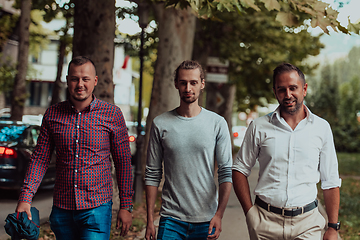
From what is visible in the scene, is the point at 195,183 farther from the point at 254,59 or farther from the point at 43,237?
the point at 254,59

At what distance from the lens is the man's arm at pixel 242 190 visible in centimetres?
343

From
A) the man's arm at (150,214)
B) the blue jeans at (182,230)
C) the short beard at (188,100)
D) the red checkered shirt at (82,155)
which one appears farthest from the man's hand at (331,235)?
the red checkered shirt at (82,155)

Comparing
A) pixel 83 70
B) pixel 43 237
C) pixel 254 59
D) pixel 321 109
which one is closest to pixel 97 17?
pixel 43 237

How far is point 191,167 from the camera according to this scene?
3334 millimetres

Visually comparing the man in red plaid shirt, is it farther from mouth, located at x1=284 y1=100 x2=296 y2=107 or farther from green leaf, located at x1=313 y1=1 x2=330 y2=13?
green leaf, located at x1=313 y1=1 x2=330 y2=13

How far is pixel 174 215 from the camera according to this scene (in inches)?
131

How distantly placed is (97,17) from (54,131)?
13.4ft

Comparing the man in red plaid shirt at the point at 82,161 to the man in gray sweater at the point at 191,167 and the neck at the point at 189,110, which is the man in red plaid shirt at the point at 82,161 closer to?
the man in gray sweater at the point at 191,167

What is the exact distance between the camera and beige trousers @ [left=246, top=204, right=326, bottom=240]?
10.6 feet

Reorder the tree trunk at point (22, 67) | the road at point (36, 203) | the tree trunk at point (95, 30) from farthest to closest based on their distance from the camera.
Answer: the tree trunk at point (22, 67)
the road at point (36, 203)
the tree trunk at point (95, 30)

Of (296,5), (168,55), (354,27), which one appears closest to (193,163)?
(296,5)

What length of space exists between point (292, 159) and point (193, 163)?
0.72 metres

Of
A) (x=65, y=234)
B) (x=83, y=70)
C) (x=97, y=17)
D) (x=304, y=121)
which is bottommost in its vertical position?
(x=65, y=234)

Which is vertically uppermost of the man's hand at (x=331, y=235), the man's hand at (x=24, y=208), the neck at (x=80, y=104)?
the neck at (x=80, y=104)
